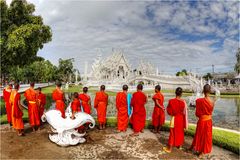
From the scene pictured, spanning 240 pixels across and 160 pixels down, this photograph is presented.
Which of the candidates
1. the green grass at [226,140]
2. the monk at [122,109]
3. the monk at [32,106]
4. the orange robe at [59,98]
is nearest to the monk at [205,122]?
the green grass at [226,140]

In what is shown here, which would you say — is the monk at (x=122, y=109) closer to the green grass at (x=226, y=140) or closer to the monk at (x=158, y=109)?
the monk at (x=158, y=109)

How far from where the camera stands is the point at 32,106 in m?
10.1

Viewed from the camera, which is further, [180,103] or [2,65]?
[2,65]

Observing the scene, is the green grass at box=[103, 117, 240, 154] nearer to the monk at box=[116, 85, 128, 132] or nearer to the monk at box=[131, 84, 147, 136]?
the monk at box=[131, 84, 147, 136]

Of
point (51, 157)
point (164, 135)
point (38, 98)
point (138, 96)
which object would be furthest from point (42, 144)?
point (164, 135)

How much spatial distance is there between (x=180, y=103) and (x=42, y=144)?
4.78 meters

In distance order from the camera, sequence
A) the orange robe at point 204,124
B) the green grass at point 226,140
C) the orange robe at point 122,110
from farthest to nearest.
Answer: the orange robe at point 122,110 < the green grass at point 226,140 < the orange robe at point 204,124

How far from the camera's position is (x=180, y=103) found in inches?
300

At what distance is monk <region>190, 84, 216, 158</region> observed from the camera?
707 cm

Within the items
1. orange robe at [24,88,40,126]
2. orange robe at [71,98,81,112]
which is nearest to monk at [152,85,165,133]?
orange robe at [71,98,81,112]

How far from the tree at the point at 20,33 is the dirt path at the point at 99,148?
10.4 meters

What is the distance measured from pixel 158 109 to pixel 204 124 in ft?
10.0

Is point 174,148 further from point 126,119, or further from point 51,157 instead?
point 51,157

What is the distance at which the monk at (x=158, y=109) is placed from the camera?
32.2 feet
